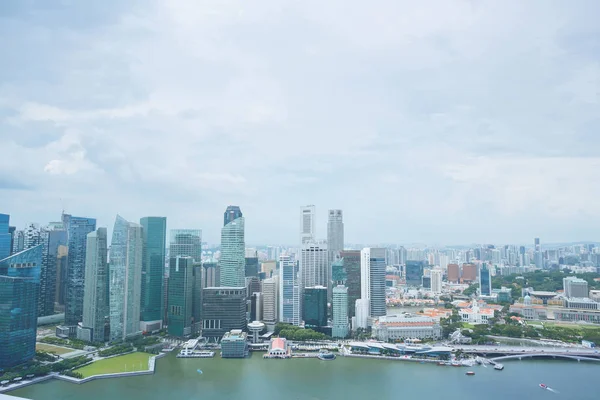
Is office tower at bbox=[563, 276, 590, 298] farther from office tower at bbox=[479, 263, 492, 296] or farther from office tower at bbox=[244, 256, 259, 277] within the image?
office tower at bbox=[244, 256, 259, 277]

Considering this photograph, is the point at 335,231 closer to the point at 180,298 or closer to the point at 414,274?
the point at 414,274

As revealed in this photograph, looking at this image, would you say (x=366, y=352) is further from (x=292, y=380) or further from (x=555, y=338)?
(x=555, y=338)

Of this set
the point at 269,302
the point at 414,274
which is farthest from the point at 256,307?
the point at 414,274

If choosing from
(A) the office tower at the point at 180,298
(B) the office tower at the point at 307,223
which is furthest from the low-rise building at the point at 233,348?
(B) the office tower at the point at 307,223

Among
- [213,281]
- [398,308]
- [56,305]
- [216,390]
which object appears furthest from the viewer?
[398,308]

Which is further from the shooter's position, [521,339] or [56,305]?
[56,305]

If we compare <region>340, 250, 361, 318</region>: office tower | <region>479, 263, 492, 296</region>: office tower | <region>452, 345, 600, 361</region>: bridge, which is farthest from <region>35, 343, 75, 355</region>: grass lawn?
<region>479, 263, 492, 296</region>: office tower

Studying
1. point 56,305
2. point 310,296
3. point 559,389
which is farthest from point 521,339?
point 56,305

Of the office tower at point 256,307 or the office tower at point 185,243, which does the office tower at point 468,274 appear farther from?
the office tower at point 185,243
